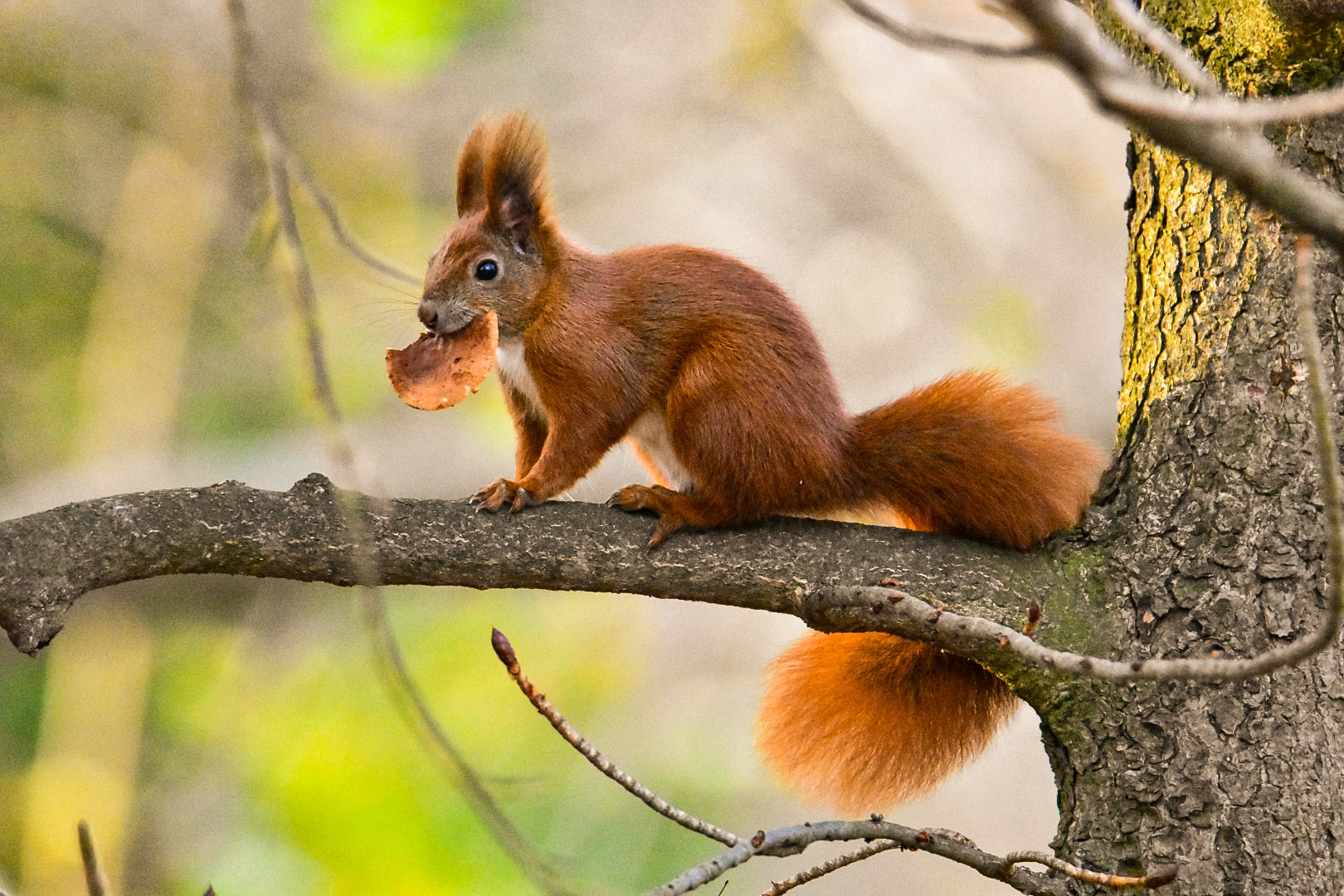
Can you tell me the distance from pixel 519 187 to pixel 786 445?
645mm

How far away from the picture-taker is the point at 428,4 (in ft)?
12.0

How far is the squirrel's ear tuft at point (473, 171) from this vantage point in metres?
2.02

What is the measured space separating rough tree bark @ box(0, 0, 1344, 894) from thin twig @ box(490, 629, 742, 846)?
1.03 ft

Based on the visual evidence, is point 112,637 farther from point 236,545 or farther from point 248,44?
point 248,44

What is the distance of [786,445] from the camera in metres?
1.75

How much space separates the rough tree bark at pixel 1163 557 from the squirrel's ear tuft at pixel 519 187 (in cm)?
59

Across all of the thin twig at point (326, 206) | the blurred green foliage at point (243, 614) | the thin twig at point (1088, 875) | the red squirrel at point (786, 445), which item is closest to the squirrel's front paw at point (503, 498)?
the red squirrel at point (786, 445)

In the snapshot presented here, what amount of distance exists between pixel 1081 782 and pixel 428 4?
9.83 feet

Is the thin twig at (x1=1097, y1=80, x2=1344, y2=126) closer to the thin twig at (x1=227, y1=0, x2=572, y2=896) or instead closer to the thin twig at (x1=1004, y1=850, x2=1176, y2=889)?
the thin twig at (x1=227, y1=0, x2=572, y2=896)

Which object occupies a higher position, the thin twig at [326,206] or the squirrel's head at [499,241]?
the squirrel's head at [499,241]

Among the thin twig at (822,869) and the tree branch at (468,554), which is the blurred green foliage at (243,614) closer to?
the tree branch at (468,554)

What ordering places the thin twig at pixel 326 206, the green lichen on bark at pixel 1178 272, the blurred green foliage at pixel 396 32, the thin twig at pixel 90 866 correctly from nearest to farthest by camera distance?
the thin twig at pixel 90 866
the thin twig at pixel 326 206
the green lichen on bark at pixel 1178 272
the blurred green foliage at pixel 396 32

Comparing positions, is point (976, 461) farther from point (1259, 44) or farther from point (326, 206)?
point (326, 206)

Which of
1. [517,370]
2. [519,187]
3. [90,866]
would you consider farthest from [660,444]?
[90,866]
